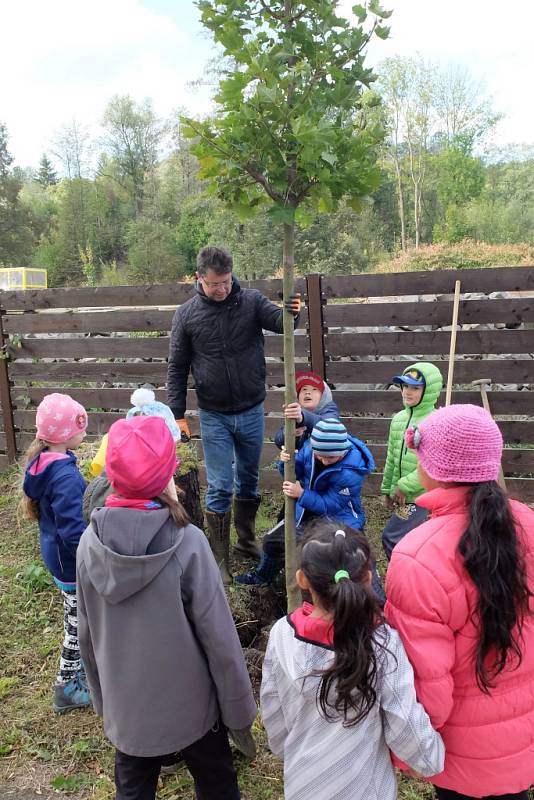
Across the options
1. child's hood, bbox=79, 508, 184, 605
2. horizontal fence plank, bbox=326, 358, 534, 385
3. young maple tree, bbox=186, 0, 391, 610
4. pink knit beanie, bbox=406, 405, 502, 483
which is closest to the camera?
pink knit beanie, bbox=406, 405, 502, 483

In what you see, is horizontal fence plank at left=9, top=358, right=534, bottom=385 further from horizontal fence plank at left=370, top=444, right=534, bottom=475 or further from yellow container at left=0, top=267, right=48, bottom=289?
yellow container at left=0, top=267, right=48, bottom=289

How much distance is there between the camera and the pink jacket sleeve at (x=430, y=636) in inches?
57.3

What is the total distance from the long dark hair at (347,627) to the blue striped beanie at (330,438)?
146cm

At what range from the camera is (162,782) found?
97.8 inches

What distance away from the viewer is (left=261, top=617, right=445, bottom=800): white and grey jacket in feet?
4.75

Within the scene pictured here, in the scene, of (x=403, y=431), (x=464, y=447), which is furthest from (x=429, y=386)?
(x=464, y=447)

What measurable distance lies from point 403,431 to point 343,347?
1.88m

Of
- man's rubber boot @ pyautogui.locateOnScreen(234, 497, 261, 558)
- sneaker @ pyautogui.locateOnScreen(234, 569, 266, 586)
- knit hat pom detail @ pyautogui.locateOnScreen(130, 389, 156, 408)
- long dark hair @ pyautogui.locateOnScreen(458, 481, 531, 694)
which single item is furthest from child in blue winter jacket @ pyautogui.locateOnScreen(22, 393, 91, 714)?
long dark hair @ pyautogui.locateOnScreen(458, 481, 531, 694)

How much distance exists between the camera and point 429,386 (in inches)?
140

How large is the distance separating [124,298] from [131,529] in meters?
4.66

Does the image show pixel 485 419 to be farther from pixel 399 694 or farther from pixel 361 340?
pixel 361 340

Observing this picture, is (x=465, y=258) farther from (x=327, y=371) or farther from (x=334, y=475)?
(x=334, y=475)

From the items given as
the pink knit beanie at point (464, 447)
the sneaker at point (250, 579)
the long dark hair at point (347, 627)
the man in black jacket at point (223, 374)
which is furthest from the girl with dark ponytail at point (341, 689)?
the man in black jacket at point (223, 374)

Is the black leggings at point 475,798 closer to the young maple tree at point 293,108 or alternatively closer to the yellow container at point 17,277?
the young maple tree at point 293,108
